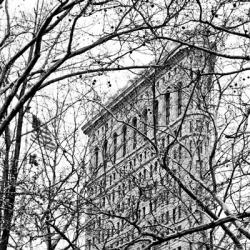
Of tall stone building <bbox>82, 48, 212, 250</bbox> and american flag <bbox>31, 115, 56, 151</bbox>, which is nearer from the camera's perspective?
tall stone building <bbox>82, 48, 212, 250</bbox>

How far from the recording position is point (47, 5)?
12227 millimetres

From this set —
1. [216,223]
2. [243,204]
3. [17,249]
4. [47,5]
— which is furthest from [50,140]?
[216,223]

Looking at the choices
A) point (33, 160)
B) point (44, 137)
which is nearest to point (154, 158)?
point (44, 137)

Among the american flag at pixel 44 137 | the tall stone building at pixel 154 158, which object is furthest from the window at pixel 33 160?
the tall stone building at pixel 154 158

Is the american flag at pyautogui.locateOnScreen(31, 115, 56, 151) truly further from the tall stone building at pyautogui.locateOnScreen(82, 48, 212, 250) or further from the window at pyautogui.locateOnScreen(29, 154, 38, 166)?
the tall stone building at pyautogui.locateOnScreen(82, 48, 212, 250)

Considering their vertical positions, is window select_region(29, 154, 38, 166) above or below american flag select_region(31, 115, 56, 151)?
below

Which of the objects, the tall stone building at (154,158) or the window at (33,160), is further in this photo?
the window at (33,160)

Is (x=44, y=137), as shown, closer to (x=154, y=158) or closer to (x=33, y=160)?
(x=33, y=160)

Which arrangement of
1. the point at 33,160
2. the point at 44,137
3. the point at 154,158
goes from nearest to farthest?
1. the point at 33,160
2. the point at 44,137
3. the point at 154,158

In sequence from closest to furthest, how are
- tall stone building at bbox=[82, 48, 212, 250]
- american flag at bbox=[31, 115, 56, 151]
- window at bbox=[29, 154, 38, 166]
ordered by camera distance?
1. tall stone building at bbox=[82, 48, 212, 250]
2. window at bbox=[29, 154, 38, 166]
3. american flag at bbox=[31, 115, 56, 151]

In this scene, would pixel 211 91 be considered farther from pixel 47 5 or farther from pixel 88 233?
pixel 88 233

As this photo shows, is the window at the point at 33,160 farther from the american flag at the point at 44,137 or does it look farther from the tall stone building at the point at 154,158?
the tall stone building at the point at 154,158

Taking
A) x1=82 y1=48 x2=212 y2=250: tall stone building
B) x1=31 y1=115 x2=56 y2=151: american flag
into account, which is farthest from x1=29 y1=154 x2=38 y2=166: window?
x1=82 y1=48 x2=212 y2=250: tall stone building

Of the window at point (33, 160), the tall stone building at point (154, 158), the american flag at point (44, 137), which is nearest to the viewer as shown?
the tall stone building at point (154, 158)
